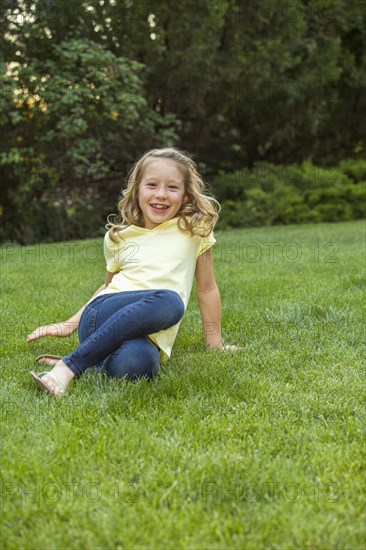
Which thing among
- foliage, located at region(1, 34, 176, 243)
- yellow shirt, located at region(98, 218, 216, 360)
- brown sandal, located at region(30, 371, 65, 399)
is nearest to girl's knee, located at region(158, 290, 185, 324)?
yellow shirt, located at region(98, 218, 216, 360)

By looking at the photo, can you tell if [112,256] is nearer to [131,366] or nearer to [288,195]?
[131,366]

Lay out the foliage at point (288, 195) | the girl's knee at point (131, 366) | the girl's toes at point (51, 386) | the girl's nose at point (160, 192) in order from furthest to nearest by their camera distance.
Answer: the foliage at point (288, 195), the girl's nose at point (160, 192), the girl's knee at point (131, 366), the girl's toes at point (51, 386)

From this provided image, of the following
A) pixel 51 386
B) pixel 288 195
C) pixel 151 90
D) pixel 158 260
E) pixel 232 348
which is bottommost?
pixel 288 195

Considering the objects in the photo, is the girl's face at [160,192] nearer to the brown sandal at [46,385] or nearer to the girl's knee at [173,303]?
the girl's knee at [173,303]

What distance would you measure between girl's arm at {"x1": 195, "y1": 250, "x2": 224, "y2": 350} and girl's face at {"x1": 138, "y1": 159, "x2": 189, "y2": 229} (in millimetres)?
276

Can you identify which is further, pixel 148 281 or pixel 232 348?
pixel 232 348

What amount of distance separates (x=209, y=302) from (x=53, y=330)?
2.40ft

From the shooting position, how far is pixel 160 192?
3.03 meters

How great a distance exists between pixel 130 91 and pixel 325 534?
10340 millimetres

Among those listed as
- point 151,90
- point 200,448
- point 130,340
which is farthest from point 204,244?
point 151,90

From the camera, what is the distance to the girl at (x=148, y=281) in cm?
257

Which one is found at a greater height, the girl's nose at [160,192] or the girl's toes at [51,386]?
the girl's nose at [160,192]

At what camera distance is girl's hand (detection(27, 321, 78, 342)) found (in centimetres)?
292

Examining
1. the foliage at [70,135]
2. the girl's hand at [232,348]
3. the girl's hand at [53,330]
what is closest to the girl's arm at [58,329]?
the girl's hand at [53,330]
